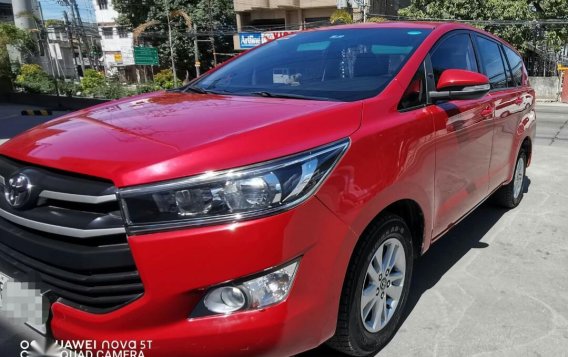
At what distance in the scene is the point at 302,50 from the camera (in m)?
3.35

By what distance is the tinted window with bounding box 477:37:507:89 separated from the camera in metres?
3.95

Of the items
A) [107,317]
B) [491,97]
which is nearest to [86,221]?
[107,317]

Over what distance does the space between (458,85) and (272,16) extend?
38846 millimetres

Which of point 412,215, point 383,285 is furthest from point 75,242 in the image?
point 412,215

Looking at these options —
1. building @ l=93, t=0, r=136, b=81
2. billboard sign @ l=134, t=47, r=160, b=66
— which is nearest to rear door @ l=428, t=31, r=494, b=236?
billboard sign @ l=134, t=47, r=160, b=66

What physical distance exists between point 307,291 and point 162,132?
90cm

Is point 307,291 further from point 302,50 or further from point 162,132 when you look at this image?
point 302,50

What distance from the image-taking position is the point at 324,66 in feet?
10.0

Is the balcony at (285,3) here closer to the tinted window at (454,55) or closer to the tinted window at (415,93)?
the tinted window at (454,55)

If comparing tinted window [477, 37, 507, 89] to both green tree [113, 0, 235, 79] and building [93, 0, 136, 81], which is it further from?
building [93, 0, 136, 81]

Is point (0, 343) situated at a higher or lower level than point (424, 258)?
higher

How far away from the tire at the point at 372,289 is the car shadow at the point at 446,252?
0.22 metres

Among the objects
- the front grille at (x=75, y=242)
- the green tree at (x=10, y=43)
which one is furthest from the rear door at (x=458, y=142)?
the green tree at (x=10, y=43)

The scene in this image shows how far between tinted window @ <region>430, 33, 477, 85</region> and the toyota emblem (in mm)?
2334
